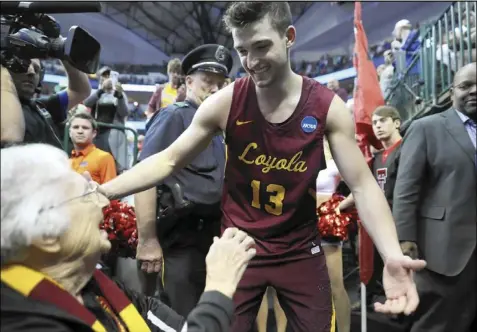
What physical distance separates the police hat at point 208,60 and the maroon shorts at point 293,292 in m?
1.13

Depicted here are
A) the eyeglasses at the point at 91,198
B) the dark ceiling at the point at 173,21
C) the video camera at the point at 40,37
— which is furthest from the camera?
the dark ceiling at the point at 173,21

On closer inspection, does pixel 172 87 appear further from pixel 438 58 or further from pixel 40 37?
pixel 40 37

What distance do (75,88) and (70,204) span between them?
130cm

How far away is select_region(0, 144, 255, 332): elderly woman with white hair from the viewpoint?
1.11m

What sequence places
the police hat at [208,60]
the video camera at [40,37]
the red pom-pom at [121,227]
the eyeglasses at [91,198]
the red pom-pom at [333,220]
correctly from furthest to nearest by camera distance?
the red pom-pom at [333,220], the red pom-pom at [121,227], the police hat at [208,60], the video camera at [40,37], the eyeglasses at [91,198]

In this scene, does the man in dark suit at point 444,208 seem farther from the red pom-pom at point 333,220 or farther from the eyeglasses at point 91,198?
the eyeglasses at point 91,198

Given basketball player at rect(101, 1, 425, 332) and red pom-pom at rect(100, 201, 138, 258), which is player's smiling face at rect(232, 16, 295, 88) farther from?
red pom-pom at rect(100, 201, 138, 258)

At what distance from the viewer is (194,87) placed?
9.17 ft

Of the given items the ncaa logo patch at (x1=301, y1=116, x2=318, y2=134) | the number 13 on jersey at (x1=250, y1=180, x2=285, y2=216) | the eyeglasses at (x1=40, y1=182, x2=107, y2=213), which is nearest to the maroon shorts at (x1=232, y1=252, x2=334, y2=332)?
the number 13 on jersey at (x1=250, y1=180, x2=285, y2=216)

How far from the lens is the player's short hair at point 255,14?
1.88 metres

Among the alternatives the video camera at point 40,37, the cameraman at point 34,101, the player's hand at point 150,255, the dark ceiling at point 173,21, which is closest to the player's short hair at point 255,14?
the video camera at point 40,37

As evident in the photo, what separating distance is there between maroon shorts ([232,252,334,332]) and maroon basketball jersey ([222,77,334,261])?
5 centimetres

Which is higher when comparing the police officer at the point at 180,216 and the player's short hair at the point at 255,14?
the player's short hair at the point at 255,14

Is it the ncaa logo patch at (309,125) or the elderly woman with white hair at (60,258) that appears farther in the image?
the ncaa logo patch at (309,125)
